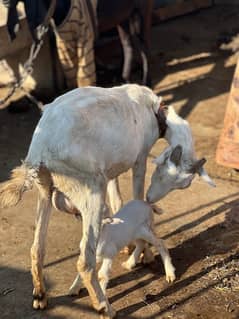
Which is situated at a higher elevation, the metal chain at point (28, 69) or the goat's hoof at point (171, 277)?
the metal chain at point (28, 69)

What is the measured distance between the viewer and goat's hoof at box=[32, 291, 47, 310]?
4.71m

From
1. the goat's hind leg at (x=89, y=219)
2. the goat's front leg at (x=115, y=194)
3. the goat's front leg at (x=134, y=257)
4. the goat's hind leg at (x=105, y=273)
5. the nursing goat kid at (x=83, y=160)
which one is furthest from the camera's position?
the goat's front leg at (x=115, y=194)

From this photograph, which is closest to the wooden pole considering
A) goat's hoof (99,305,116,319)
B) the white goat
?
the white goat

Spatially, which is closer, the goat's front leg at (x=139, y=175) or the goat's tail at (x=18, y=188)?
the goat's tail at (x=18, y=188)

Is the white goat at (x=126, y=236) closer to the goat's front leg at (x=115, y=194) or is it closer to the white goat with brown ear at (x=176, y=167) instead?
the white goat with brown ear at (x=176, y=167)

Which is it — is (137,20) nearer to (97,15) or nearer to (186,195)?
(97,15)

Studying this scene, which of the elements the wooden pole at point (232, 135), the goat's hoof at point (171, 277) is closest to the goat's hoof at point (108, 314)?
the goat's hoof at point (171, 277)

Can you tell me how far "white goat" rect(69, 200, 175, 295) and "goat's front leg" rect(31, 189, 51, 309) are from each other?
26cm

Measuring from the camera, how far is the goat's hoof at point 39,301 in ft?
15.5

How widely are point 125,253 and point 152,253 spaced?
0.94 feet

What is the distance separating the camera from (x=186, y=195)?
6.28 meters

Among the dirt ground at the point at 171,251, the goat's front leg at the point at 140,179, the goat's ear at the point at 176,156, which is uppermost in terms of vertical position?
the goat's ear at the point at 176,156

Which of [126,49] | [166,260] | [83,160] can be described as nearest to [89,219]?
[83,160]

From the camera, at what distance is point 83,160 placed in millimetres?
4047
